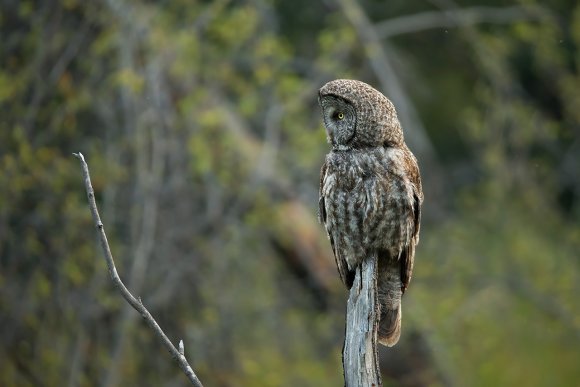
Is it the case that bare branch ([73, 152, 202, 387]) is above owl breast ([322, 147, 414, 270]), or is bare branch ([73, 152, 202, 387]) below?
below

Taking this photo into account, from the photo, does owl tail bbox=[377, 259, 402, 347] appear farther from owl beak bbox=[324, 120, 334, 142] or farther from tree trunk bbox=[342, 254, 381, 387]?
owl beak bbox=[324, 120, 334, 142]

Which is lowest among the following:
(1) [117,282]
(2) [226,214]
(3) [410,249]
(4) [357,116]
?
(1) [117,282]

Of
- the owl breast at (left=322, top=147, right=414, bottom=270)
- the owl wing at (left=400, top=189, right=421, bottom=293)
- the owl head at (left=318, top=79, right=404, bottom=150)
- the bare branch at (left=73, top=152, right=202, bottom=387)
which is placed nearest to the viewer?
the bare branch at (left=73, top=152, right=202, bottom=387)

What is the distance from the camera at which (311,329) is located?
8547 millimetres

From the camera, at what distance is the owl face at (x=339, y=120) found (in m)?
4.10

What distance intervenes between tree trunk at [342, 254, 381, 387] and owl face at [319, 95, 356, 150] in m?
0.57

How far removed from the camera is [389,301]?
4406mm

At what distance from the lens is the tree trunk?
3.56m

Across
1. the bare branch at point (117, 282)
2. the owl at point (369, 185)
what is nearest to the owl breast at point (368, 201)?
the owl at point (369, 185)

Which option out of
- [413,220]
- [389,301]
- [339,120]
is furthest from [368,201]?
[389,301]

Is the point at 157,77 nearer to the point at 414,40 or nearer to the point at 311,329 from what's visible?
the point at 311,329

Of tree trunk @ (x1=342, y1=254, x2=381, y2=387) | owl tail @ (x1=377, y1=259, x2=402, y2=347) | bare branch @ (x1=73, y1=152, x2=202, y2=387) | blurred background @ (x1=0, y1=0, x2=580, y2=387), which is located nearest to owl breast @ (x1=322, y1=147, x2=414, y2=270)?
owl tail @ (x1=377, y1=259, x2=402, y2=347)

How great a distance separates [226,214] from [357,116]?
311cm

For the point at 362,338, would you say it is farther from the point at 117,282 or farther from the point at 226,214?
the point at 226,214
